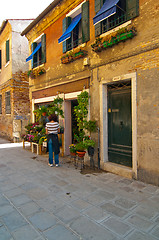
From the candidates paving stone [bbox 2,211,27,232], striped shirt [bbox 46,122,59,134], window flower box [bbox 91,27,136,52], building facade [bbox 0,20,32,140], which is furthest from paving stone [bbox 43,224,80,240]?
building facade [bbox 0,20,32,140]

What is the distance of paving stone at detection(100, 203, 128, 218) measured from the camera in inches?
118

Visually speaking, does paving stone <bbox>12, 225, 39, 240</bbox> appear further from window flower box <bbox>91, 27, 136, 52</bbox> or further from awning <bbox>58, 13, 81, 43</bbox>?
awning <bbox>58, 13, 81, 43</bbox>

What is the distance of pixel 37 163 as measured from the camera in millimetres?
6445

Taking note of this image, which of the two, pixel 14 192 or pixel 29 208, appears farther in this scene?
pixel 14 192

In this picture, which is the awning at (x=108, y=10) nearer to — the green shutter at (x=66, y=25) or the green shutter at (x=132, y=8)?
the green shutter at (x=132, y=8)

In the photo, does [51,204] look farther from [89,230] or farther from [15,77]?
[15,77]

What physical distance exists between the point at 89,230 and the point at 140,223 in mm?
843

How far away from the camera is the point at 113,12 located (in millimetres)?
4578

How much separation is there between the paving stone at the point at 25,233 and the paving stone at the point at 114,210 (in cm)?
132

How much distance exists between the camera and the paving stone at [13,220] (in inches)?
106

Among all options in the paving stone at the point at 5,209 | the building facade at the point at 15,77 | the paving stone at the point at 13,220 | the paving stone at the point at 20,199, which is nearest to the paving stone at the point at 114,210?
the paving stone at the point at 13,220

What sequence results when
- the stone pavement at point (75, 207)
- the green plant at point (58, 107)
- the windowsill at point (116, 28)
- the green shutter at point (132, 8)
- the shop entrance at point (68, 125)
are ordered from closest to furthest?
the stone pavement at point (75, 207) → the green shutter at point (132, 8) → the windowsill at point (116, 28) → the green plant at point (58, 107) → the shop entrance at point (68, 125)

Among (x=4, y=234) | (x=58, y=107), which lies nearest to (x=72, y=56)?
(x=58, y=107)

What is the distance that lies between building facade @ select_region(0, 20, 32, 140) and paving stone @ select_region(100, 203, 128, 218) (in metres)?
9.29
